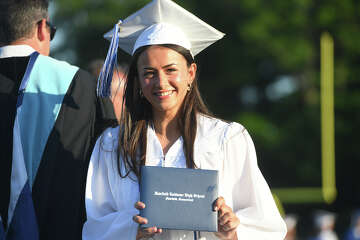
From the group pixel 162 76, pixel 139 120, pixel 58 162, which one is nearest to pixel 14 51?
pixel 58 162

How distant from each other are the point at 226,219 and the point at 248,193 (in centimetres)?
24

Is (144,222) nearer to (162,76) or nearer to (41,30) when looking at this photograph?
(162,76)

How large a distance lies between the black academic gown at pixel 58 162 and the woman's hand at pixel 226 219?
34.4 inches

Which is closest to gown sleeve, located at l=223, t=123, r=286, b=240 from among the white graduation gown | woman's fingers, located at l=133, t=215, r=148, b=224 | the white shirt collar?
the white graduation gown

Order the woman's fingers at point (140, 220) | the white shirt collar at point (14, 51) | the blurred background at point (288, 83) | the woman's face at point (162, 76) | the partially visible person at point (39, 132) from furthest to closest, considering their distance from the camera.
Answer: the blurred background at point (288, 83)
the white shirt collar at point (14, 51)
the partially visible person at point (39, 132)
the woman's face at point (162, 76)
the woman's fingers at point (140, 220)

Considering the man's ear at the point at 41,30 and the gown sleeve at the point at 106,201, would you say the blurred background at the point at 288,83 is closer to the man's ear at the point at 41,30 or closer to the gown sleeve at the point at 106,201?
the man's ear at the point at 41,30

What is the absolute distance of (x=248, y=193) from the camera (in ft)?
9.26

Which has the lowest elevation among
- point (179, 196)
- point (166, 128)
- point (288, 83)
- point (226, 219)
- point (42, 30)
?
point (226, 219)

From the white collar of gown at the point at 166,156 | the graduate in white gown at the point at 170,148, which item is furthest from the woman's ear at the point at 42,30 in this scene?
the white collar of gown at the point at 166,156

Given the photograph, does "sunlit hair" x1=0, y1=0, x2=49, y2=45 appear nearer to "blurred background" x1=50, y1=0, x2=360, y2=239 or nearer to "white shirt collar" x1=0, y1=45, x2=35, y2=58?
"white shirt collar" x1=0, y1=45, x2=35, y2=58

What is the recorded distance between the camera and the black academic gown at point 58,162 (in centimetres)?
312

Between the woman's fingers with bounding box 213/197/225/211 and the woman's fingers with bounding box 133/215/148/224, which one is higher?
the woman's fingers with bounding box 213/197/225/211

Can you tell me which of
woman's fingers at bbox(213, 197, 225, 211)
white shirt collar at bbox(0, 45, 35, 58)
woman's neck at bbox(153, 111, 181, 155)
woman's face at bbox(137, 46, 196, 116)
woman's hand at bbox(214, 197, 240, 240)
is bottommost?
woman's hand at bbox(214, 197, 240, 240)

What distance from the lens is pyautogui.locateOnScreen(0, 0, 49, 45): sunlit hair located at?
3.30 m
